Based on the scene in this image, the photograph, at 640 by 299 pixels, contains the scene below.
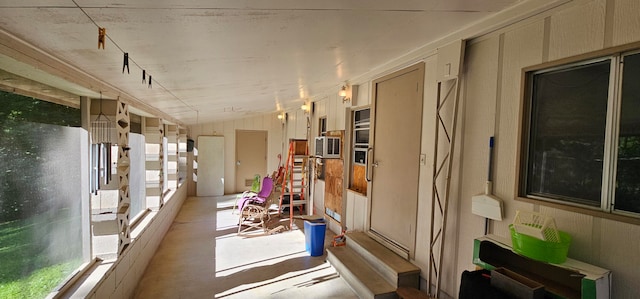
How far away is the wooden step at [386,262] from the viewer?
2.69 metres

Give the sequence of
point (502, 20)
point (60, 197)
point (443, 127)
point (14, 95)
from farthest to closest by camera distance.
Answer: point (443, 127)
point (60, 197)
point (502, 20)
point (14, 95)

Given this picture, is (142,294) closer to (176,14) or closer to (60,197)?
(60,197)

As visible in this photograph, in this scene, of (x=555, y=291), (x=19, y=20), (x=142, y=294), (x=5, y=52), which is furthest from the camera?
(x=142, y=294)

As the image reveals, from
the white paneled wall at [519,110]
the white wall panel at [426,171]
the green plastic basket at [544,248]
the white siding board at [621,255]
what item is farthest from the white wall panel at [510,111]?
the white wall panel at [426,171]

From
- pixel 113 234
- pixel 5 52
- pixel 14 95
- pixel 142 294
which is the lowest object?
pixel 142 294

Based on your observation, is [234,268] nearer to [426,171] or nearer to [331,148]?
[331,148]

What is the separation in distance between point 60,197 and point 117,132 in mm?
728

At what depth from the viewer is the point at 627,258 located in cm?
134

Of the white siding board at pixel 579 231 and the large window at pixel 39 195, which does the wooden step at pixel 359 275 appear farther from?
the large window at pixel 39 195

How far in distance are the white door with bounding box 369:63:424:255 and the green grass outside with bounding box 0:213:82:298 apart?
301cm

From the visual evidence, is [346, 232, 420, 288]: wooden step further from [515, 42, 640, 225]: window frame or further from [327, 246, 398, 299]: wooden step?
[515, 42, 640, 225]: window frame

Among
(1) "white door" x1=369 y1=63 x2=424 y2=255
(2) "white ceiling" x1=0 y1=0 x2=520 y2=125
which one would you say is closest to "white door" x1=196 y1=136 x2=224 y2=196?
(2) "white ceiling" x1=0 y1=0 x2=520 y2=125

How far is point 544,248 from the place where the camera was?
1.49 meters

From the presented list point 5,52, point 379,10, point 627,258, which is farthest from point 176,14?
point 627,258
